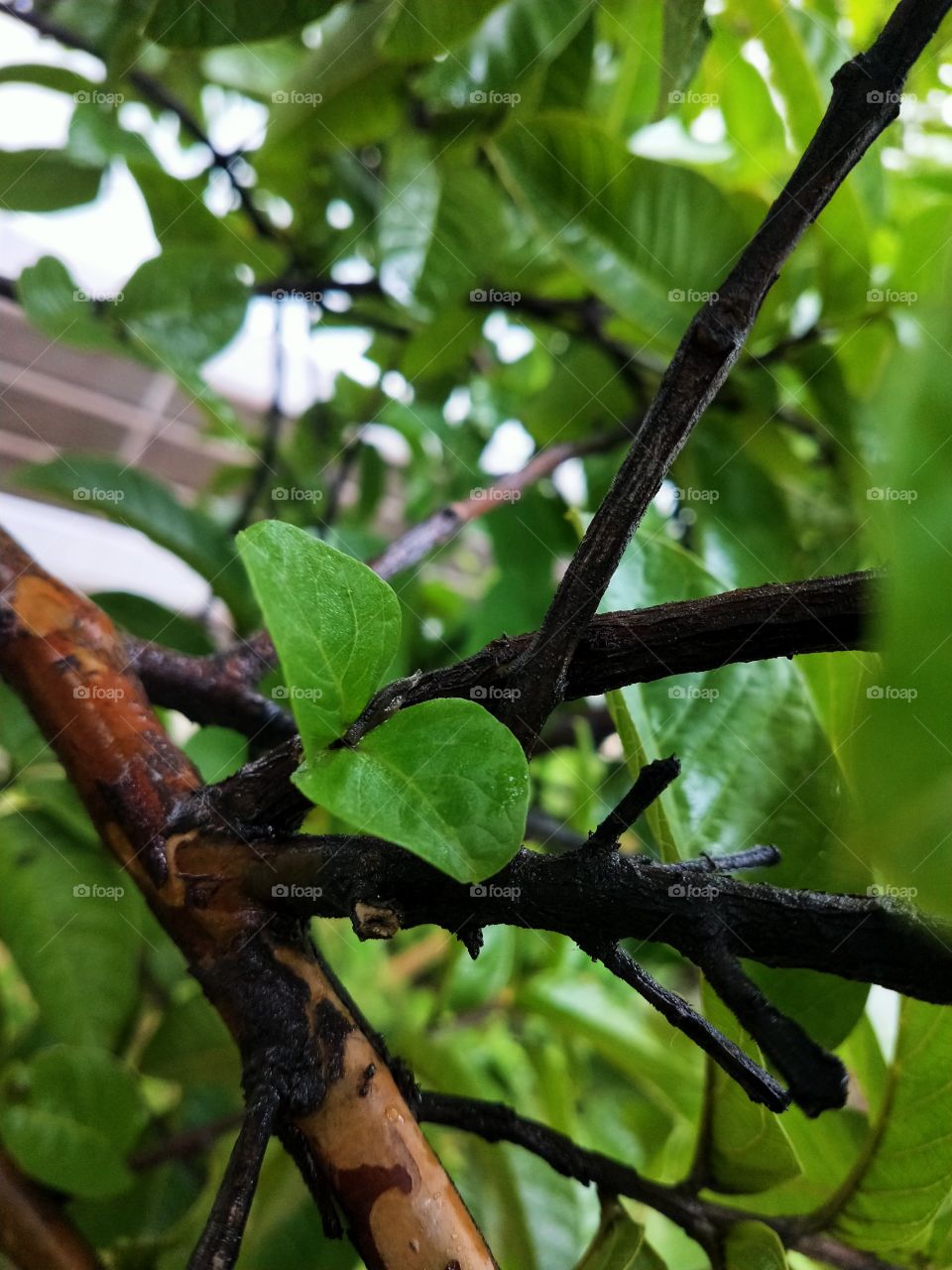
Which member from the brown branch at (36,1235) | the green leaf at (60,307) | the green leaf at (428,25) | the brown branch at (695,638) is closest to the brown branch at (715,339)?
the brown branch at (695,638)

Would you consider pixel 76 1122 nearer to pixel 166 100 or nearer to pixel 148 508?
pixel 148 508

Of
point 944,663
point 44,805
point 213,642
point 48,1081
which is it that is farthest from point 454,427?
point 944,663

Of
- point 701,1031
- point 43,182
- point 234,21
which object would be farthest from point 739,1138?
point 43,182

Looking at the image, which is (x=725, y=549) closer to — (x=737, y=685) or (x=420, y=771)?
(x=737, y=685)

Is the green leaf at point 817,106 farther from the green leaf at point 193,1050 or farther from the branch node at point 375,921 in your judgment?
the green leaf at point 193,1050

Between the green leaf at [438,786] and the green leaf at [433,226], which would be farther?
the green leaf at [433,226]

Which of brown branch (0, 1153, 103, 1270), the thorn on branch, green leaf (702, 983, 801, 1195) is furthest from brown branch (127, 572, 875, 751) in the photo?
brown branch (0, 1153, 103, 1270)
